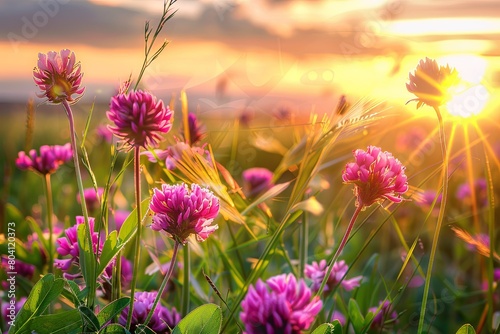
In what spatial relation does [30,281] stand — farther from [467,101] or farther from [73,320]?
[467,101]

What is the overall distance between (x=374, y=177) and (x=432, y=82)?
4.5 inches

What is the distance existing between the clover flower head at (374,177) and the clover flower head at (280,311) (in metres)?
0.15

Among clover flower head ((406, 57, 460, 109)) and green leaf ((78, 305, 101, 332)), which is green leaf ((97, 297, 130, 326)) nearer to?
green leaf ((78, 305, 101, 332))

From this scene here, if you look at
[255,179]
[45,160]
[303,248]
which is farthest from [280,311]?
[255,179]

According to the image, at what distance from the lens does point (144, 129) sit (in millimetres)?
602

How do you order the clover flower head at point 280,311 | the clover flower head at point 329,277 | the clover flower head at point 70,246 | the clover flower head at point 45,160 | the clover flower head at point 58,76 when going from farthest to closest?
the clover flower head at point 45,160, the clover flower head at point 329,277, the clover flower head at point 70,246, the clover flower head at point 58,76, the clover flower head at point 280,311

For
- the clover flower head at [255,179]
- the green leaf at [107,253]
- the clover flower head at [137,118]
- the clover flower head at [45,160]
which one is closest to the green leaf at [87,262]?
the green leaf at [107,253]

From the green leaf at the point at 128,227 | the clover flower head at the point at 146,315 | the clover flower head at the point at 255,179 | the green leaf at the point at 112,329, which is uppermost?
the green leaf at the point at 128,227

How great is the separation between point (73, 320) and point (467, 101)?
50 cm

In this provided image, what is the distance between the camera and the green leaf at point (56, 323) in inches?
26.1

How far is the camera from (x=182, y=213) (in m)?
0.60

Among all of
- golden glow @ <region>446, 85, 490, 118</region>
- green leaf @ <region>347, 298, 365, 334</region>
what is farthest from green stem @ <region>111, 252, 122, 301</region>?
golden glow @ <region>446, 85, 490, 118</region>

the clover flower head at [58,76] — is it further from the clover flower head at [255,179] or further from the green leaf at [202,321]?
the clover flower head at [255,179]

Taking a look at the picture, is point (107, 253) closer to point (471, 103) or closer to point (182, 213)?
point (182, 213)
